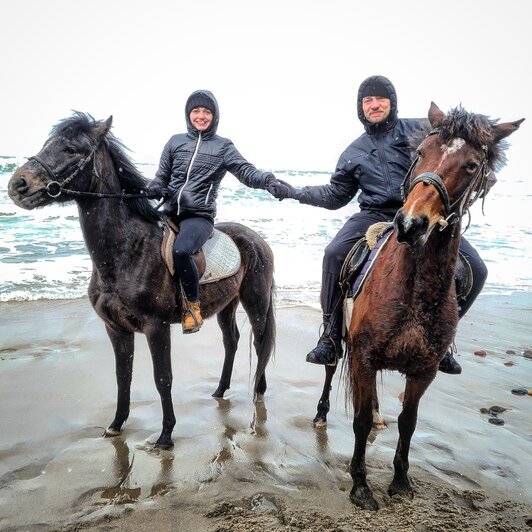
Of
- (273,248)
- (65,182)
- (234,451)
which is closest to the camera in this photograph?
(65,182)

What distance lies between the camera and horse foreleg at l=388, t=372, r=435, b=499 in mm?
3415

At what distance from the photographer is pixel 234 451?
4.01 metres

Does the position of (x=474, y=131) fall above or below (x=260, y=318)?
above

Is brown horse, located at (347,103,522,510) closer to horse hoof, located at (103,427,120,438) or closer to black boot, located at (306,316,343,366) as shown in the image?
black boot, located at (306,316,343,366)

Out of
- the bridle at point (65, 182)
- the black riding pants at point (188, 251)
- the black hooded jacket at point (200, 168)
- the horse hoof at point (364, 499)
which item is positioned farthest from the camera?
the black hooded jacket at point (200, 168)

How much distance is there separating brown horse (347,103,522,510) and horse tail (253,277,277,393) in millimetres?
1598

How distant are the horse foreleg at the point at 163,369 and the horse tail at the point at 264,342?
125 centimetres

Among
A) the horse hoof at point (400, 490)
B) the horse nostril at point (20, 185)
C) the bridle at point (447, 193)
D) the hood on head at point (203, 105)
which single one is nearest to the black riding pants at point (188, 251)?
the hood on head at point (203, 105)

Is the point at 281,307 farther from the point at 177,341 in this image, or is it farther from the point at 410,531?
the point at 410,531

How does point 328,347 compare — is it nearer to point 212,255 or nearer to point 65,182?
point 212,255

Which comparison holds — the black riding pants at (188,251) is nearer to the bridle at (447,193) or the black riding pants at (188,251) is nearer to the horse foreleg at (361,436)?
the horse foreleg at (361,436)

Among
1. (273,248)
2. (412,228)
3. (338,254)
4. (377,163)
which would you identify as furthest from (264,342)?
(273,248)

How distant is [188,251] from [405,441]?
94.0 inches

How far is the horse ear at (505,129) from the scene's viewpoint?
2.76 m
